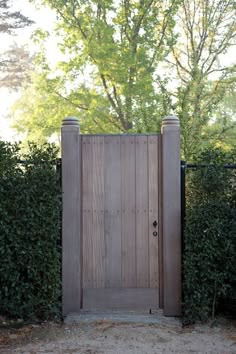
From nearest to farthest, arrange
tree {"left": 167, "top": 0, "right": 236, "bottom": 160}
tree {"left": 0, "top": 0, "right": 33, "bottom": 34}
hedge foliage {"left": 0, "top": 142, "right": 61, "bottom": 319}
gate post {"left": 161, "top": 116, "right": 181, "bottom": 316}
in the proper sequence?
hedge foliage {"left": 0, "top": 142, "right": 61, "bottom": 319} → gate post {"left": 161, "top": 116, "right": 181, "bottom": 316} → tree {"left": 167, "top": 0, "right": 236, "bottom": 160} → tree {"left": 0, "top": 0, "right": 33, "bottom": 34}

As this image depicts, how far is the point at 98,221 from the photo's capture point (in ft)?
15.6

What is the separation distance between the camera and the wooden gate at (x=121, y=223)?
15.5ft

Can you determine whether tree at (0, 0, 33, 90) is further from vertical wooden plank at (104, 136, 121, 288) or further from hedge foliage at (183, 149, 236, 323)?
hedge foliage at (183, 149, 236, 323)

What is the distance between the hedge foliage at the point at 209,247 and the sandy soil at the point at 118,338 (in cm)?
27

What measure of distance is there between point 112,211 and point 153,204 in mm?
433

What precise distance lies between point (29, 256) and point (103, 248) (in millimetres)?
786

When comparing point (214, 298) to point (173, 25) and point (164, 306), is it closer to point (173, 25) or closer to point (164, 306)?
point (164, 306)

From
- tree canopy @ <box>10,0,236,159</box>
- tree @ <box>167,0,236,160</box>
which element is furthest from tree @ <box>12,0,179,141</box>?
tree @ <box>167,0,236,160</box>

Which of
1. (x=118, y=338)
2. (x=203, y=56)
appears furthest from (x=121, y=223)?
(x=203, y=56)

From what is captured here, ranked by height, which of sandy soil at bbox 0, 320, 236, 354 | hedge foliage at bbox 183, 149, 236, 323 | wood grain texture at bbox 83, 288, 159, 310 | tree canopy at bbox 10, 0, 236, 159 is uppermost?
tree canopy at bbox 10, 0, 236, 159

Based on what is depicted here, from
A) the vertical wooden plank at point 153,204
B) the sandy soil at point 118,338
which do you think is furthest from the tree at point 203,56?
the sandy soil at point 118,338

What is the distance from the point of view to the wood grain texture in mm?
4727

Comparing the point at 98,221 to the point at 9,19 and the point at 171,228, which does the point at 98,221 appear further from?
the point at 9,19

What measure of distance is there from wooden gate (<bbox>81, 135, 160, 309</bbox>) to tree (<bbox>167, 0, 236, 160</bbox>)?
20.5ft
